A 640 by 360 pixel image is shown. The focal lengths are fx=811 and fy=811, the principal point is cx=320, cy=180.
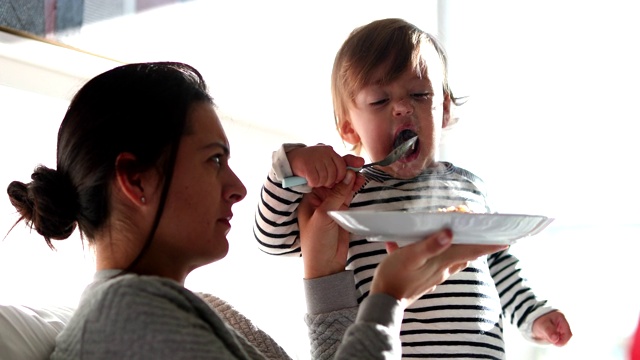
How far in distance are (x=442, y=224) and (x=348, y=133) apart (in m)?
0.76

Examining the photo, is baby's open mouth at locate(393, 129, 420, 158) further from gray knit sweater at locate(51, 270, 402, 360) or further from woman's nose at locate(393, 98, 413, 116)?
gray knit sweater at locate(51, 270, 402, 360)

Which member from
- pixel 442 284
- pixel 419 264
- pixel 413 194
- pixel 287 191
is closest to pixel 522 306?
pixel 442 284

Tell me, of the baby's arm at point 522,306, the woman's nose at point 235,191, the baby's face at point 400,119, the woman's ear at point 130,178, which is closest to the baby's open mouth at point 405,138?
the baby's face at point 400,119

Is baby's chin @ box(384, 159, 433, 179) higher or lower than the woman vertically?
higher

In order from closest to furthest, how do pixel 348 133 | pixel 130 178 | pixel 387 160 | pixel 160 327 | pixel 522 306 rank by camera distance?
pixel 160 327
pixel 130 178
pixel 387 160
pixel 522 306
pixel 348 133

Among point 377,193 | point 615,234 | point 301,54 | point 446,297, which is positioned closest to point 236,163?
point 301,54

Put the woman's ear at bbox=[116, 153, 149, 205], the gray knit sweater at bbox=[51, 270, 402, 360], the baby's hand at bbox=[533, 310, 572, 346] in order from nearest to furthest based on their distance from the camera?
the gray knit sweater at bbox=[51, 270, 402, 360]
the woman's ear at bbox=[116, 153, 149, 205]
the baby's hand at bbox=[533, 310, 572, 346]

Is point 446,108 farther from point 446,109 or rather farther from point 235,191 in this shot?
point 235,191

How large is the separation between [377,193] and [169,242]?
548 millimetres

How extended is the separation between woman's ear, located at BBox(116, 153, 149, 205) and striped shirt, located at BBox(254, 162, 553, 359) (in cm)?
40

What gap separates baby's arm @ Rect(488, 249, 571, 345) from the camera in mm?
1655

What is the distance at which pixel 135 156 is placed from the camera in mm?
1177

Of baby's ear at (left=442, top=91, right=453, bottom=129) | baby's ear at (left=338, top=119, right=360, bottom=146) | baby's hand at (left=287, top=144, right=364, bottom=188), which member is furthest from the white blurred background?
baby's hand at (left=287, top=144, right=364, bottom=188)

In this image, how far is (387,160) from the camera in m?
1.51
